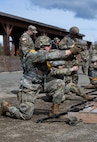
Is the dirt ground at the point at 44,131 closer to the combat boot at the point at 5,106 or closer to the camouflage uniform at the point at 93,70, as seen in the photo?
the combat boot at the point at 5,106

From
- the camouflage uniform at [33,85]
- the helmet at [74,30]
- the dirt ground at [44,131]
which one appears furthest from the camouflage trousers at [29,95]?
the helmet at [74,30]

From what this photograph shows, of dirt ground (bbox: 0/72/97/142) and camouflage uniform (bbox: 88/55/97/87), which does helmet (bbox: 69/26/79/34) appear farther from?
dirt ground (bbox: 0/72/97/142)

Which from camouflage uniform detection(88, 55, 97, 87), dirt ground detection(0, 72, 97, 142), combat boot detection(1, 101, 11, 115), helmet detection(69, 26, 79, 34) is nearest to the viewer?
dirt ground detection(0, 72, 97, 142)

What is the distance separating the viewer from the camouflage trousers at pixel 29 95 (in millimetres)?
6379

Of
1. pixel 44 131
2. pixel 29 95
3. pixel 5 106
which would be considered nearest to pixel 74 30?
pixel 29 95

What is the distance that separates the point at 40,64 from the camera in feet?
21.0

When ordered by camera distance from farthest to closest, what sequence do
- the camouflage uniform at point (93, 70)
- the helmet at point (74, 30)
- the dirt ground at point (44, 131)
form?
the camouflage uniform at point (93, 70) < the helmet at point (74, 30) < the dirt ground at point (44, 131)

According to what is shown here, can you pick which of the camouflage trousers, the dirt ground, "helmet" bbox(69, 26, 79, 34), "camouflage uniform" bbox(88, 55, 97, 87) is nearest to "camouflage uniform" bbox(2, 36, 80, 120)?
the camouflage trousers

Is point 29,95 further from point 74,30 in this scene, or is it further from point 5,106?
point 74,30

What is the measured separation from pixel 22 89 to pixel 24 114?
47cm

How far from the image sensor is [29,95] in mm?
6469

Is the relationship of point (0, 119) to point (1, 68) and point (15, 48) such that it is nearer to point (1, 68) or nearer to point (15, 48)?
point (1, 68)

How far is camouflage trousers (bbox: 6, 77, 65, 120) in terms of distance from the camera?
20.9 feet

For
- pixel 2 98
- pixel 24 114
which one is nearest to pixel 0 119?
pixel 24 114
